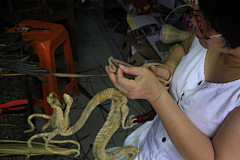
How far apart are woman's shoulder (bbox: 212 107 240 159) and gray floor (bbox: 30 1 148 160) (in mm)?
1301

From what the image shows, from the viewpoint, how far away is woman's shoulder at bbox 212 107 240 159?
0.64 metres

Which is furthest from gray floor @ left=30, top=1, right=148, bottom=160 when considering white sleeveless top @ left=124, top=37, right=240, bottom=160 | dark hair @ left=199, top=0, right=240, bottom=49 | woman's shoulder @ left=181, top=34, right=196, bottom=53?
dark hair @ left=199, top=0, right=240, bottom=49

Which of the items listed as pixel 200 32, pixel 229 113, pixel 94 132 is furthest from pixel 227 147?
pixel 94 132

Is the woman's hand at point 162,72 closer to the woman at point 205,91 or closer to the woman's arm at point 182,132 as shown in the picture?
the woman at point 205,91

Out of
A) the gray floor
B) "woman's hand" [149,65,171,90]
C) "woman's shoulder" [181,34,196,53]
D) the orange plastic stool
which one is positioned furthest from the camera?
the gray floor

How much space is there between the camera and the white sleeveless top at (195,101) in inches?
28.8

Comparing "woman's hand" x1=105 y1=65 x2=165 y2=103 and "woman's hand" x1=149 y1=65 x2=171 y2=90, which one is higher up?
"woman's hand" x1=105 y1=65 x2=165 y2=103

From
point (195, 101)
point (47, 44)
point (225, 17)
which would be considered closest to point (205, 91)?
point (195, 101)

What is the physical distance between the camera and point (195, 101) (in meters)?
0.81

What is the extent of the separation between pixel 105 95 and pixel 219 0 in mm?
449

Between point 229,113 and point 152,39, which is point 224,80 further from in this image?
point 152,39

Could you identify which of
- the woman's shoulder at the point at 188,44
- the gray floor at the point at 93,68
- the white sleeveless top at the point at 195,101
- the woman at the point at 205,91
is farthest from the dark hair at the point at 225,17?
the gray floor at the point at 93,68

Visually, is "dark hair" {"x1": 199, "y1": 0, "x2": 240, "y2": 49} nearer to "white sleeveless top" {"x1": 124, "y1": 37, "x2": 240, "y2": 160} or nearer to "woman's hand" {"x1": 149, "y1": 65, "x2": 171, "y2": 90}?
"white sleeveless top" {"x1": 124, "y1": 37, "x2": 240, "y2": 160}

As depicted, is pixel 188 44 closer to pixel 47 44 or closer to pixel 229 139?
pixel 229 139
